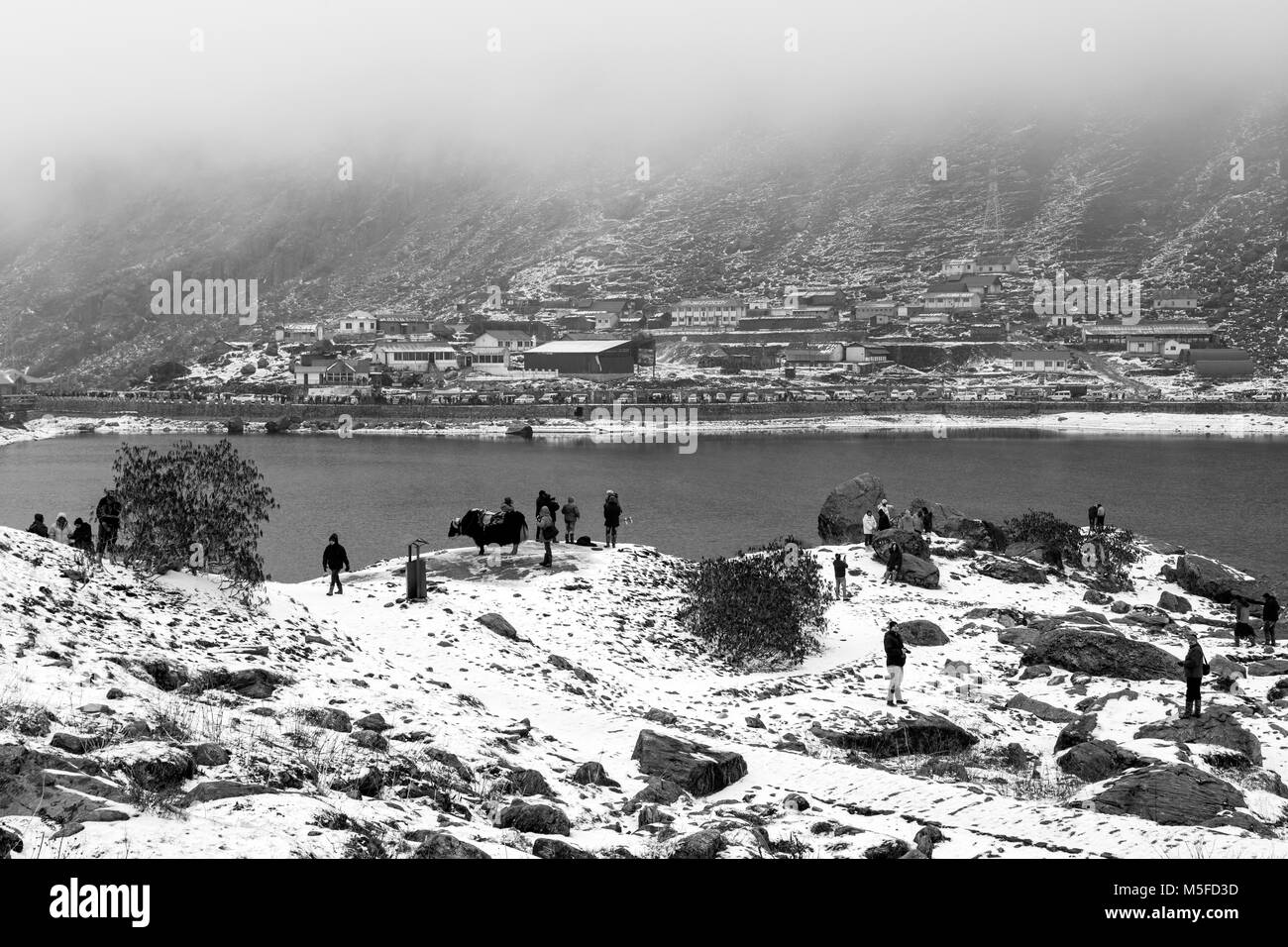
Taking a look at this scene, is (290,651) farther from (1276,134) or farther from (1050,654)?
(1276,134)

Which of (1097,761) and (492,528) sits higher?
(492,528)

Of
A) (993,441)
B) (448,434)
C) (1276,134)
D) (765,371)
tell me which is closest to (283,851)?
(993,441)

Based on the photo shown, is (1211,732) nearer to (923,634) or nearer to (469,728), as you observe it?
(923,634)

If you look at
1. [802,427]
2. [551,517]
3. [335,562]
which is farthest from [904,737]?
[802,427]

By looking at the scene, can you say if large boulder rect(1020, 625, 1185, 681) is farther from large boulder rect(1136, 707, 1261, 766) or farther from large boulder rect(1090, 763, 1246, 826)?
large boulder rect(1090, 763, 1246, 826)

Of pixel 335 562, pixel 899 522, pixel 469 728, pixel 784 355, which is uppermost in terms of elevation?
pixel 784 355

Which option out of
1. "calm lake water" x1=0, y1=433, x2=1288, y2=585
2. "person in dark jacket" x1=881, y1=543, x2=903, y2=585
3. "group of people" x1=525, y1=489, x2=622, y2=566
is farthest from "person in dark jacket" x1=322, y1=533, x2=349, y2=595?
"calm lake water" x1=0, y1=433, x2=1288, y2=585
